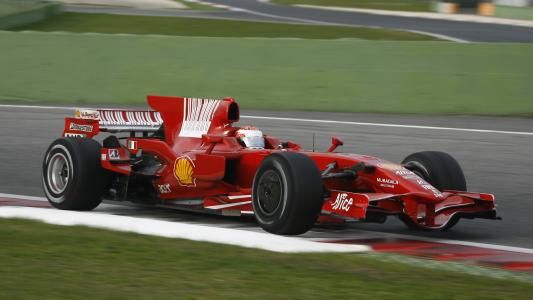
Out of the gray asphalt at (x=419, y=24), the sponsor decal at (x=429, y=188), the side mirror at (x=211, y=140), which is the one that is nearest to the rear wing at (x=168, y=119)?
the side mirror at (x=211, y=140)

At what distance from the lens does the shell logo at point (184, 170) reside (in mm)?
9719

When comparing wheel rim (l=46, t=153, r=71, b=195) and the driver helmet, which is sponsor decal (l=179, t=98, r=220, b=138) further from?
wheel rim (l=46, t=153, r=71, b=195)

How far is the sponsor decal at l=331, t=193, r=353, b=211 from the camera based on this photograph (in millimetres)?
8617

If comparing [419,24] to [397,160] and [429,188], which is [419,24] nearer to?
[397,160]

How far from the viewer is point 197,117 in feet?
34.1

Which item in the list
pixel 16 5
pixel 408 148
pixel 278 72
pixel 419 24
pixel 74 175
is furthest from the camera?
pixel 419 24

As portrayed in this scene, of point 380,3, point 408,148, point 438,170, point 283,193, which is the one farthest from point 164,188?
point 380,3

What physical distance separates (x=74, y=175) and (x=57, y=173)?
40 centimetres

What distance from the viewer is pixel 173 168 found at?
9969mm

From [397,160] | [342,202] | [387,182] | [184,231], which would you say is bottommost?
[397,160]

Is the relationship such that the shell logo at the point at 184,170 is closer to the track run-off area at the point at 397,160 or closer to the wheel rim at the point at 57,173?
the track run-off area at the point at 397,160

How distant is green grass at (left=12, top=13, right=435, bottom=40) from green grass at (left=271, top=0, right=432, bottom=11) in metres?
17.5

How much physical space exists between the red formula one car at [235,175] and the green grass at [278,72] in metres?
6.97

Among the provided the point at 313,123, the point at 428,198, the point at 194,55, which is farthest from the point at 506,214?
the point at 194,55
